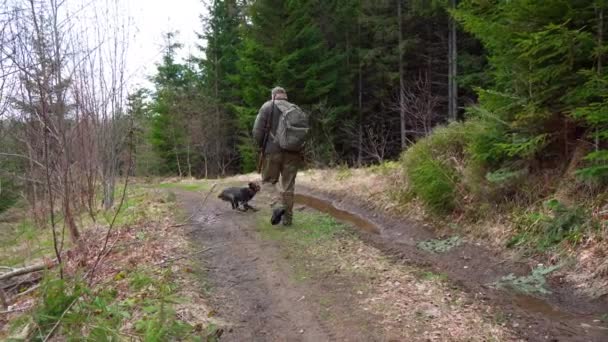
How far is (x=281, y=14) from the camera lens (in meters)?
20.8

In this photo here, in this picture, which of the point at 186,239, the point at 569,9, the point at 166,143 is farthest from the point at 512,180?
the point at 166,143

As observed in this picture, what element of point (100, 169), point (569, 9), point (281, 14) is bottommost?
point (100, 169)

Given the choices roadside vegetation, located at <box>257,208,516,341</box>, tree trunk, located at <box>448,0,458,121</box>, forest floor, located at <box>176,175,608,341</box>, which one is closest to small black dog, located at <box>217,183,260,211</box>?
forest floor, located at <box>176,175,608,341</box>

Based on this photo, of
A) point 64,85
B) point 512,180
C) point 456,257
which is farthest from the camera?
point 512,180

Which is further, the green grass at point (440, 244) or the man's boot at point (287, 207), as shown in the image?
the man's boot at point (287, 207)

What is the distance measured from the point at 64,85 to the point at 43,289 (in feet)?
8.98

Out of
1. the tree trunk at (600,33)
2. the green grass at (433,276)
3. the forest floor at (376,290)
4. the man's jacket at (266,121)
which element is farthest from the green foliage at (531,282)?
the man's jacket at (266,121)

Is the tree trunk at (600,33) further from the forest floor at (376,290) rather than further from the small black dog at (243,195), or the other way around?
the small black dog at (243,195)

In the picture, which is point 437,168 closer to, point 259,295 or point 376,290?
point 376,290

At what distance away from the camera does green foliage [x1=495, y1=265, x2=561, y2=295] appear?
164 inches

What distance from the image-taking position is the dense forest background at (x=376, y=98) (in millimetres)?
4969

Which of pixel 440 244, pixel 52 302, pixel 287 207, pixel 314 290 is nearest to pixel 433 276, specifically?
pixel 314 290

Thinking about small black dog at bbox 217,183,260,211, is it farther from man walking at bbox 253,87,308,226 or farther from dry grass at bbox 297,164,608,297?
dry grass at bbox 297,164,608,297

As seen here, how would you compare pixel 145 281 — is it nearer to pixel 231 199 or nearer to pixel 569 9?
pixel 231 199
